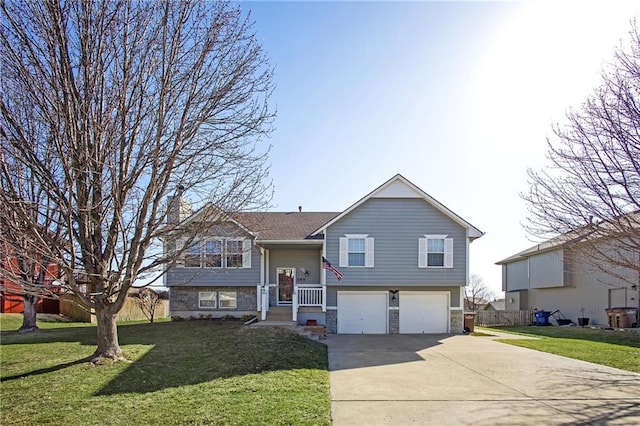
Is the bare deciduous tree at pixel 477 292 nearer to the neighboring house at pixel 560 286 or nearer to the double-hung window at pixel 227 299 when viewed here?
the neighboring house at pixel 560 286

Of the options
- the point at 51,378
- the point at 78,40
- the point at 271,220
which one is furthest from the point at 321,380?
the point at 271,220

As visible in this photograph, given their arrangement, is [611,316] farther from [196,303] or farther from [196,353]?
[196,353]

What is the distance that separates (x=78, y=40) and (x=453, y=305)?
676 inches

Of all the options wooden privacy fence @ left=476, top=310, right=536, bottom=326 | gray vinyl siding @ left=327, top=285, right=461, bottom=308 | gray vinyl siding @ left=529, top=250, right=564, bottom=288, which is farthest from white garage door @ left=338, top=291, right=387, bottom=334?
gray vinyl siding @ left=529, top=250, right=564, bottom=288

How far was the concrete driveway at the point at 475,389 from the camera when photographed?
7.08 metres

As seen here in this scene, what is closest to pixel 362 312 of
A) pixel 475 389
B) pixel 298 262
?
pixel 298 262

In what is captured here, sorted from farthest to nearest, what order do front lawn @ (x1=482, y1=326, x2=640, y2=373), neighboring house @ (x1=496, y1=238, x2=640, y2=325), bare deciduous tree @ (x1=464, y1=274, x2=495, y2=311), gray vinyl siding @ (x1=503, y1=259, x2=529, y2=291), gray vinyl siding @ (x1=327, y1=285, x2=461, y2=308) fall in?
bare deciduous tree @ (x1=464, y1=274, x2=495, y2=311)
gray vinyl siding @ (x1=503, y1=259, x2=529, y2=291)
neighboring house @ (x1=496, y1=238, x2=640, y2=325)
gray vinyl siding @ (x1=327, y1=285, x2=461, y2=308)
front lawn @ (x1=482, y1=326, x2=640, y2=373)

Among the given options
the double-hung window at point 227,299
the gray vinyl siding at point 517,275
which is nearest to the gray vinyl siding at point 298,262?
the double-hung window at point 227,299

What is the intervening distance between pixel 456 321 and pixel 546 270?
1453 centimetres

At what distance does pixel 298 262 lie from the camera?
71.5 feet

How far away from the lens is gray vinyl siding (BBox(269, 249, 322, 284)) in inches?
854

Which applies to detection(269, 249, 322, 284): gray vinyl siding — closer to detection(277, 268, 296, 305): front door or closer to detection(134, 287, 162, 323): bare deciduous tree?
detection(277, 268, 296, 305): front door

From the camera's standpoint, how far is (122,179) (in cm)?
959

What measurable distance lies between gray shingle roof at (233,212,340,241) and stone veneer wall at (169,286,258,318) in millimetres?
2577
